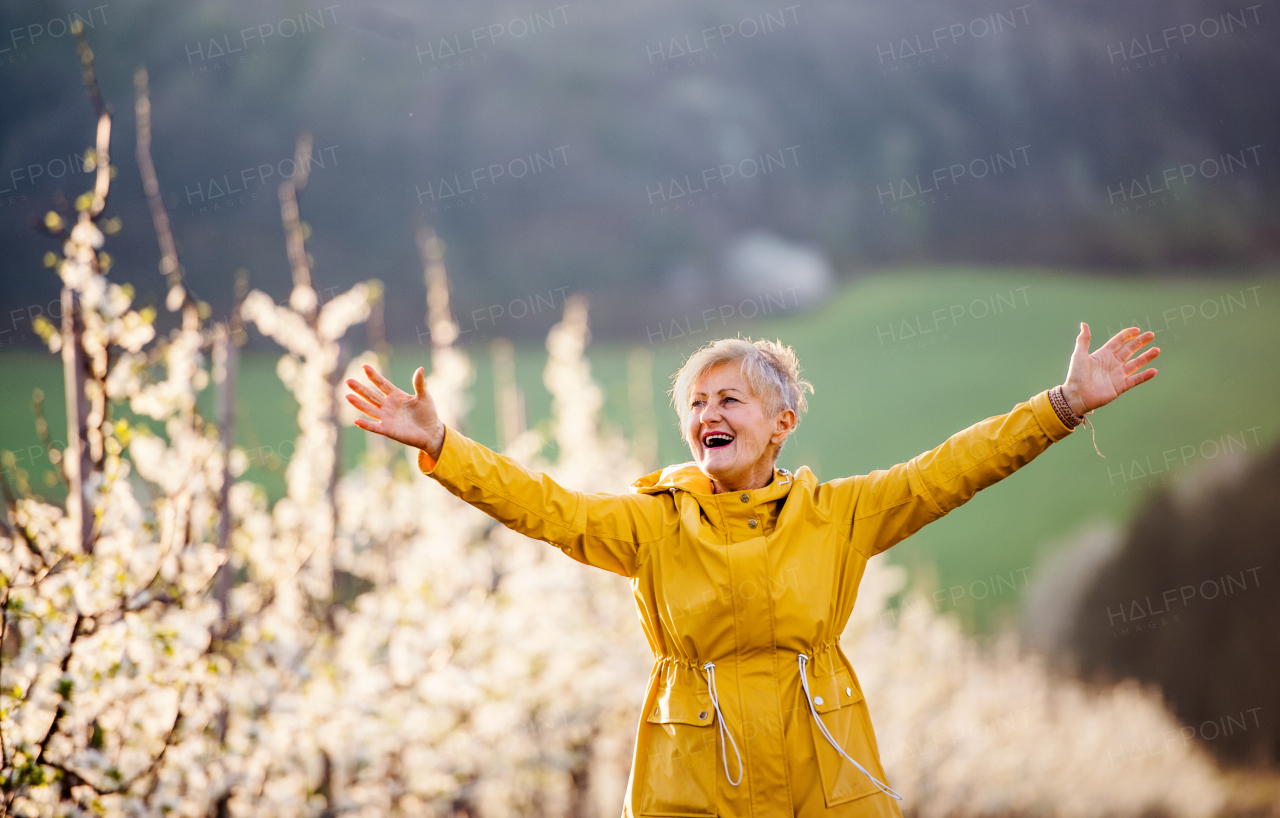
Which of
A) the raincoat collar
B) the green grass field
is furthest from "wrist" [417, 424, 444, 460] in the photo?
the green grass field

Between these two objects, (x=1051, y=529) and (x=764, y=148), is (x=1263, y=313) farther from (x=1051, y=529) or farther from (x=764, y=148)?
(x=764, y=148)

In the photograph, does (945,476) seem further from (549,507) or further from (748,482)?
(549,507)

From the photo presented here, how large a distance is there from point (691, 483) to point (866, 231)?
7.43m

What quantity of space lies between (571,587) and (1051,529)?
489 centimetres

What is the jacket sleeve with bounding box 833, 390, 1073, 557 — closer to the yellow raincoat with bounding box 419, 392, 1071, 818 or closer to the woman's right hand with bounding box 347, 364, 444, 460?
the yellow raincoat with bounding box 419, 392, 1071, 818

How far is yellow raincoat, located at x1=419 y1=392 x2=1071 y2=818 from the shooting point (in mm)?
1536

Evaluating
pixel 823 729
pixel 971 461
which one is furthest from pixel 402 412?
pixel 971 461

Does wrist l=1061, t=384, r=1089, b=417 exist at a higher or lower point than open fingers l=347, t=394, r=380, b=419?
lower

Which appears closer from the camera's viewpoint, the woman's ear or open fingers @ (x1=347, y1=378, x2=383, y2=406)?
open fingers @ (x1=347, y1=378, x2=383, y2=406)

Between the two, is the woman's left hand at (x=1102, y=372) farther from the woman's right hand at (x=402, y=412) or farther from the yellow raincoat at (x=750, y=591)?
the woman's right hand at (x=402, y=412)

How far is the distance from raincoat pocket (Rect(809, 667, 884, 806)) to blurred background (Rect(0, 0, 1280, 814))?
17.9 ft

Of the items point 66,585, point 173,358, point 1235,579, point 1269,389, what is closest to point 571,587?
point 173,358

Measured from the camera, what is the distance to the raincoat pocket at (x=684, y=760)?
1533 mm

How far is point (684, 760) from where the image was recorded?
5.08 ft
